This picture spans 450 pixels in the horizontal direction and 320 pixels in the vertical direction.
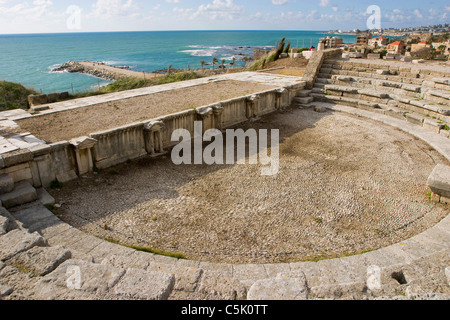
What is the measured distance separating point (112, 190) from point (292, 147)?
5.25 m

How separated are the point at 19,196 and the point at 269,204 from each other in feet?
15.9

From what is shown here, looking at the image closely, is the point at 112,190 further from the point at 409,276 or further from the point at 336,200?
the point at 409,276

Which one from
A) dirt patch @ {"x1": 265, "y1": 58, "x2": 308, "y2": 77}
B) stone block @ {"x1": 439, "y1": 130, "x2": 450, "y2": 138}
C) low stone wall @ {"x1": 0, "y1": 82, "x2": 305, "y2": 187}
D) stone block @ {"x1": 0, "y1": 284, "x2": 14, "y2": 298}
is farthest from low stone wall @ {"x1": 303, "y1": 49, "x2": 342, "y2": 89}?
stone block @ {"x1": 0, "y1": 284, "x2": 14, "y2": 298}

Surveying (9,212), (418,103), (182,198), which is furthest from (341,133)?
(9,212)

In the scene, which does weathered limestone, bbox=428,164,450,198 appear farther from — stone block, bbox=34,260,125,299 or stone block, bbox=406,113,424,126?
stone block, bbox=34,260,125,299

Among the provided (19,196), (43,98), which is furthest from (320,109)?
(43,98)

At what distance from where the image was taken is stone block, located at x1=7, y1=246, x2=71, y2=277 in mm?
3916

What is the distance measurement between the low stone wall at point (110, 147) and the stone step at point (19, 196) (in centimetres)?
31

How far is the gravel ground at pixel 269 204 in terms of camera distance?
564cm

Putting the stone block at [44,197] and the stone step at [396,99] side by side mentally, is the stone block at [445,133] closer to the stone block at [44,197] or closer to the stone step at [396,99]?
the stone step at [396,99]

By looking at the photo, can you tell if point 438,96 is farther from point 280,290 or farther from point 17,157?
point 17,157

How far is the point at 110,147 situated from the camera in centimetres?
837

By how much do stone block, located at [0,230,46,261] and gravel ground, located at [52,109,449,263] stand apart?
1309mm
